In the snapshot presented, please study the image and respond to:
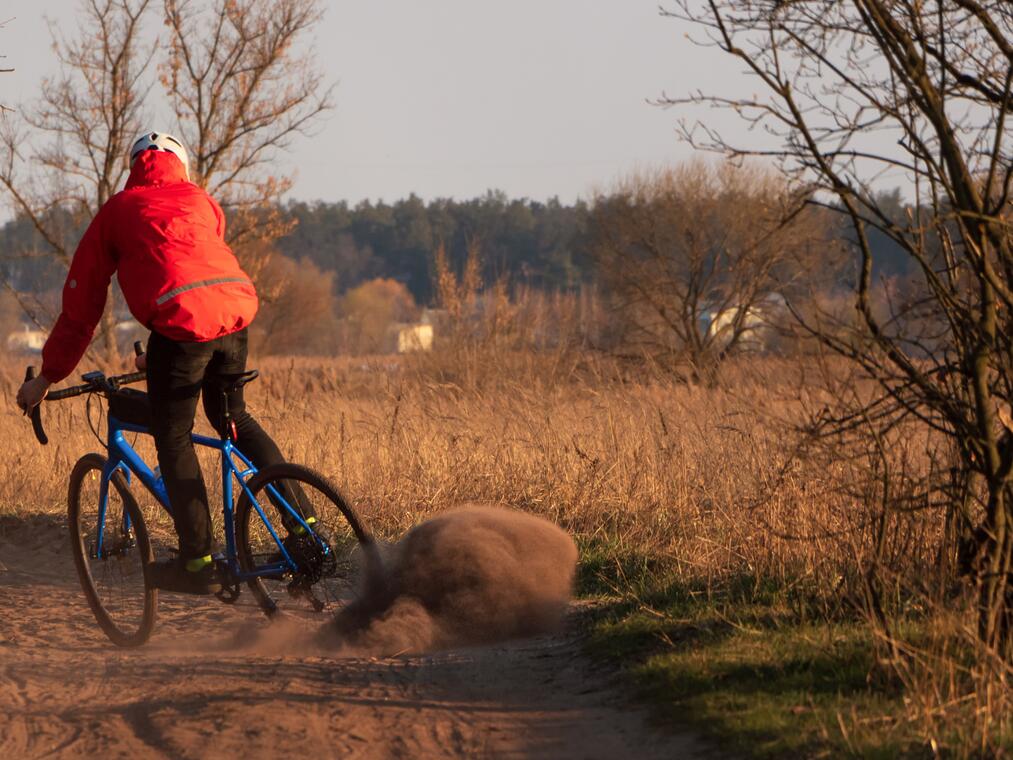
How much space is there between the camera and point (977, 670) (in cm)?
410

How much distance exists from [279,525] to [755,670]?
218 cm

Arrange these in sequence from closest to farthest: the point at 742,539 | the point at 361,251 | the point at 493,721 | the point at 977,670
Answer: the point at 977,670, the point at 493,721, the point at 742,539, the point at 361,251

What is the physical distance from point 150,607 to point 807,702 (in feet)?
10.2

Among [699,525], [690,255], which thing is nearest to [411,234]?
[690,255]

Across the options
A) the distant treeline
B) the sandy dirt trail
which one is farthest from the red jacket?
the distant treeline

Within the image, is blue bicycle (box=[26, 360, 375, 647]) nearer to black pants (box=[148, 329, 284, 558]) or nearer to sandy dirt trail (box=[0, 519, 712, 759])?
black pants (box=[148, 329, 284, 558])

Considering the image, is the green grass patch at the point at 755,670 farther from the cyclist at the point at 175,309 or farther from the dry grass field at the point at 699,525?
the cyclist at the point at 175,309

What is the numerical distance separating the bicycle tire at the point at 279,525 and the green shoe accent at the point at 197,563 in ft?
0.53

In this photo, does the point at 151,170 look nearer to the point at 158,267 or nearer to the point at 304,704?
the point at 158,267

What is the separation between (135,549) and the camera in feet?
20.2

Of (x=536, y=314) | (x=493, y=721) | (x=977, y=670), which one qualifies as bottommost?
(x=493, y=721)

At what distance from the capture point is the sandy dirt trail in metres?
4.23

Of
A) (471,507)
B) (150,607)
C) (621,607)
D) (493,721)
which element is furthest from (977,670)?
(150,607)

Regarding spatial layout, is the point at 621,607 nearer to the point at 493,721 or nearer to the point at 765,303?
the point at 493,721
